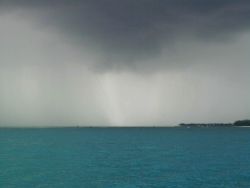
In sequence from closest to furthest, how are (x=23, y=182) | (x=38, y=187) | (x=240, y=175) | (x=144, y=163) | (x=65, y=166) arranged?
(x=38, y=187) < (x=23, y=182) < (x=240, y=175) < (x=65, y=166) < (x=144, y=163)

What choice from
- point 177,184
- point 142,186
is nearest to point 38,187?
point 142,186

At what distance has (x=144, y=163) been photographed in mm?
103375

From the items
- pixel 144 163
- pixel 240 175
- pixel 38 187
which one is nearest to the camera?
pixel 38 187

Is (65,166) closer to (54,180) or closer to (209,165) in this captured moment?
(54,180)

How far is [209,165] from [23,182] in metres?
49.3

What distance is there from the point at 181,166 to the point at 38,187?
41.3m

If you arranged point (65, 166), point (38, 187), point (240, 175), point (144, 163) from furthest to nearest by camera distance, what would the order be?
point (144, 163) < point (65, 166) < point (240, 175) < point (38, 187)

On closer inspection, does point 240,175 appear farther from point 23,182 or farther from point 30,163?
point 30,163

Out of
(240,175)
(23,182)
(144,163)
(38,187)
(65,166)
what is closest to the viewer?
(38,187)

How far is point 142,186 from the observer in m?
69.4

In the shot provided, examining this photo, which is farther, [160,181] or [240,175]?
[240,175]

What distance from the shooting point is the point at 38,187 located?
2657 inches

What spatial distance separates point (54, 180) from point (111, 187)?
12.7 metres

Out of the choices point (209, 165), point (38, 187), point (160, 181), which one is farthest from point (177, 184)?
point (209, 165)
